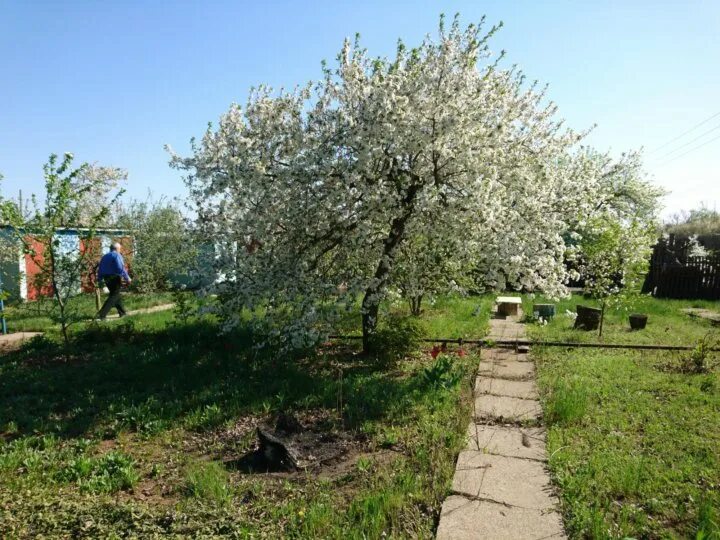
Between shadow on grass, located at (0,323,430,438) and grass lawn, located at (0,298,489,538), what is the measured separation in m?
0.02

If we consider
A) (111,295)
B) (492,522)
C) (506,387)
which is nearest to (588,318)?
(506,387)

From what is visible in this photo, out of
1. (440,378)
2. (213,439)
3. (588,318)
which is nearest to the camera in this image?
(213,439)

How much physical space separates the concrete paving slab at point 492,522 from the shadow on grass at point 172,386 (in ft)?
5.90

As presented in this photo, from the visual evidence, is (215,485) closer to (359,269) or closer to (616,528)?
(616,528)

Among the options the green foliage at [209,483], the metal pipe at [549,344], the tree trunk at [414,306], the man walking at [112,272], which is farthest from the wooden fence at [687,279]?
the green foliage at [209,483]

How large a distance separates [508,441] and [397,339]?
8.65ft

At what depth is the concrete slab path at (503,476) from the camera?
3.14 meters

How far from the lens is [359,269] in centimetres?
732

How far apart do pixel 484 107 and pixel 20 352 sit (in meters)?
8.23

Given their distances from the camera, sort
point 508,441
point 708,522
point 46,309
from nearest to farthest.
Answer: point 708,522 → point 508,441 → point 46,309

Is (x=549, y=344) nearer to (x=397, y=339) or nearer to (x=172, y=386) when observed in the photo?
(x=397, y=339)

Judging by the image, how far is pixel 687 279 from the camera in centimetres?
1485

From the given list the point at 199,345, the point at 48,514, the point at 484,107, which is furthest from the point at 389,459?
the point at 199,345

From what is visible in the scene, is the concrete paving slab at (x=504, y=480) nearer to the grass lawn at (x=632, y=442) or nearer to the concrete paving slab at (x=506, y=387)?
the grass lawn at (x=632, y=442)
